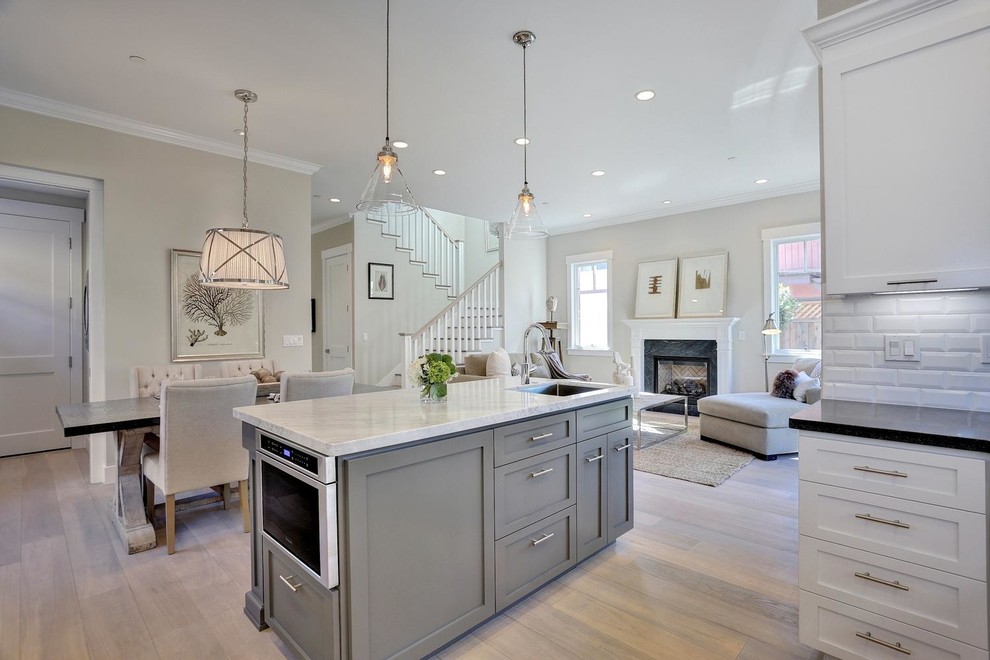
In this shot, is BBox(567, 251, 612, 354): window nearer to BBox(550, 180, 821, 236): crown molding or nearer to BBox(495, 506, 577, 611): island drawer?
BBox(550, 180, 821, 236): crown molding

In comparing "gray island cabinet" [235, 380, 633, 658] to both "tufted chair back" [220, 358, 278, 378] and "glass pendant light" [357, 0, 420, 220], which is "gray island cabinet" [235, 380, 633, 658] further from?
"tufted chair back" [220, 358, 278, 378]

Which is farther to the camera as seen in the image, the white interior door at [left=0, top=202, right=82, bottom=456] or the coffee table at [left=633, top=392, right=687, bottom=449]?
the coffee table at [left=633, top=392, right=687, bottom=449]

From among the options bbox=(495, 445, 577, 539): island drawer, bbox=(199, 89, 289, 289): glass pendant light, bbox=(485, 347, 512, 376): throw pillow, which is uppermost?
bbox=(199, 89, 289, 289): glass pendant light

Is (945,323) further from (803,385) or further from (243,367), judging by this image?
(243,367)

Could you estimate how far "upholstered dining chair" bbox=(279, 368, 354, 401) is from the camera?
9.59 feet

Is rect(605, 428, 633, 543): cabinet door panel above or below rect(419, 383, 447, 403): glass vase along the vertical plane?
below

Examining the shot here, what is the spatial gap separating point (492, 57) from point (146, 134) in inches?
119

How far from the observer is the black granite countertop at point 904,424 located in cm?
148

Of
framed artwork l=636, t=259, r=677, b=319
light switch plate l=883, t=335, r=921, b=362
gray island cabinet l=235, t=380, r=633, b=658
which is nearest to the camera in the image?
gray island cabinet l=235, t=380, r=633, b=658

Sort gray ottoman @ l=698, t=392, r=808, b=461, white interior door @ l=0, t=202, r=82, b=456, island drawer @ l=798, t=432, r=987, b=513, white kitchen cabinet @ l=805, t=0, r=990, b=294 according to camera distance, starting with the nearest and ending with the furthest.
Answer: island drawer @ l=798, t=432, r=987, b=513 < white kitchen cabinet @ l=805, t=0, r=990, b=294 < gray ottoman @ l=698, t=392, r=808, b=461 < white interior door @ l=0, t=202, r=82, b=456

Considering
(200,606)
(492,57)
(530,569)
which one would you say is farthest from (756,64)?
(200,606)

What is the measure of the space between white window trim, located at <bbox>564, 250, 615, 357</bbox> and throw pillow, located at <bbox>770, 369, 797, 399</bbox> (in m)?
2.80

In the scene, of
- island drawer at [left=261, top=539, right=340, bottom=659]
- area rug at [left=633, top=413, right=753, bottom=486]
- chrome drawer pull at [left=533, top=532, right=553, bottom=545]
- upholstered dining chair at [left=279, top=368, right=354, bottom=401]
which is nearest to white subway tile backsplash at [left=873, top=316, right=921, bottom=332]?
chrome drawer pull at [left=533, top=532, right=553, bottom=545]

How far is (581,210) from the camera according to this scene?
6.98m
